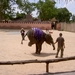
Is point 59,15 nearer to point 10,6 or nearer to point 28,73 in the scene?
point 10,6

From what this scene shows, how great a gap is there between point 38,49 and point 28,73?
18.9 feet

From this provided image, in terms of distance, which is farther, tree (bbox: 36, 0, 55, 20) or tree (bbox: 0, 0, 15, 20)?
tree (bbox: 36, 0, 55, 20)

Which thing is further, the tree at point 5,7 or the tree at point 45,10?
the tree at point 45,10

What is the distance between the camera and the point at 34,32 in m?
13.6

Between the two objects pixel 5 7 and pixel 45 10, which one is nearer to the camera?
pixel 5 7

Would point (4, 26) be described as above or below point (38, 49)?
below

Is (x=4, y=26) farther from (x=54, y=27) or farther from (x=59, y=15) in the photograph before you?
(x=59, y=15)

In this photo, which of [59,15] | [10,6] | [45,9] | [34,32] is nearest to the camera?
[34,32]

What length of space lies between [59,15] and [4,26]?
45.3 metres

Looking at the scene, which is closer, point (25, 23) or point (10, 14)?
point (25, 23)

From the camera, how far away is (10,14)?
55.8m

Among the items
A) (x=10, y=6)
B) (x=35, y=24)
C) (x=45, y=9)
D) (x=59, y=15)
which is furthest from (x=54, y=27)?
(x=59, y=15)

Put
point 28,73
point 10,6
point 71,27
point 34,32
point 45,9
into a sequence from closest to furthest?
point 28,73
point 34,32
point 71,27
point 10,6
point 45,9

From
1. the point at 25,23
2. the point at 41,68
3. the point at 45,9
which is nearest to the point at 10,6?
the point at 25,23
